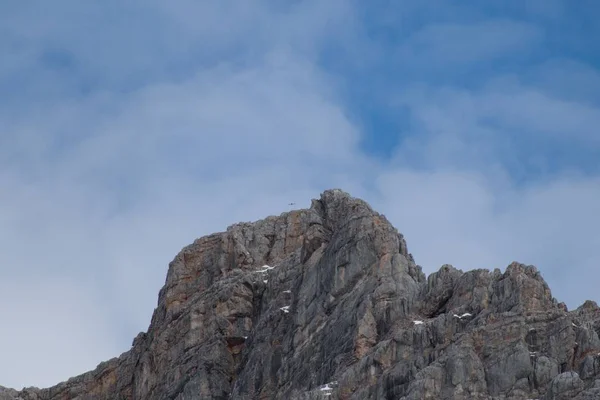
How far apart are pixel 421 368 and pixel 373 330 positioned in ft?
51.5

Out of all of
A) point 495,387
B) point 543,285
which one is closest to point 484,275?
point 543,285

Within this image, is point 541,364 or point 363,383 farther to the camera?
point 363,383

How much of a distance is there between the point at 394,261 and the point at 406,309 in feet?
33.2

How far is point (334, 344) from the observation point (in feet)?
593

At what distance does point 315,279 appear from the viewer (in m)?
195

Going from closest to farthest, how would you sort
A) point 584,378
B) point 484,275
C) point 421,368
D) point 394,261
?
point 584,378 → point 421,368 → point 484,275 → point 394,261

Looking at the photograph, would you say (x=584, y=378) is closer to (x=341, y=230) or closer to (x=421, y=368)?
(x=421, y=368)

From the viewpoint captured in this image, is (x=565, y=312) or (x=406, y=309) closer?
(x=565, y=312)

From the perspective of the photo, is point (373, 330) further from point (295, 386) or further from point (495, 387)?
point (495, 387)

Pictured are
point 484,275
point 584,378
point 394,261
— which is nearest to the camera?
point 584,378

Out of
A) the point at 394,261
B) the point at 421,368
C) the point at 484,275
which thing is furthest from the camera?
the point at 394,261

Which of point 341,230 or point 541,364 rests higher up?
point 341,230

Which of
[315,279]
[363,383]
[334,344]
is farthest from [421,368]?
[315,279]

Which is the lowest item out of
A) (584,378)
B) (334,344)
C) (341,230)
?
(584,378)
